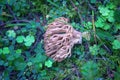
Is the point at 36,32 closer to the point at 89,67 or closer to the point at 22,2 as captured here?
the point at 22,2

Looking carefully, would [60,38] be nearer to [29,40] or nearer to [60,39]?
[60,39]

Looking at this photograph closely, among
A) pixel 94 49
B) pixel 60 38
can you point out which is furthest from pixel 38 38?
pixel 94 49

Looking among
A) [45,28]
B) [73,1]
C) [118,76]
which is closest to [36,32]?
[45,28]

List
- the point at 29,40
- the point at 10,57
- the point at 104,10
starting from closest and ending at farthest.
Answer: the point at 10,57 < the point at 29,40 < the point at 104,10

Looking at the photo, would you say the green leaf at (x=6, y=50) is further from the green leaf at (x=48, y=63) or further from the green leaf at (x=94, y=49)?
the green leaf at (x=94, y=49)

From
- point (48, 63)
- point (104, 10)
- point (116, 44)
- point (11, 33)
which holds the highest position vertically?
point (104, 10)

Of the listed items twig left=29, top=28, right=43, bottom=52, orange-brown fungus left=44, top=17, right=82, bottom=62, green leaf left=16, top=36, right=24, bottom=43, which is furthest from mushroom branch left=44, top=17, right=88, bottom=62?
green leaf left=16, top=36, right=24, bottom=43

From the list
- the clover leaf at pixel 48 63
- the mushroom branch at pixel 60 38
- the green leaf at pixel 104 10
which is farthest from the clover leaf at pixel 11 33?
the green leaf at pixel 104 10

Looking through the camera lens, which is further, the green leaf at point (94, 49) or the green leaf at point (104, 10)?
the green leaf at point (104, 10)
